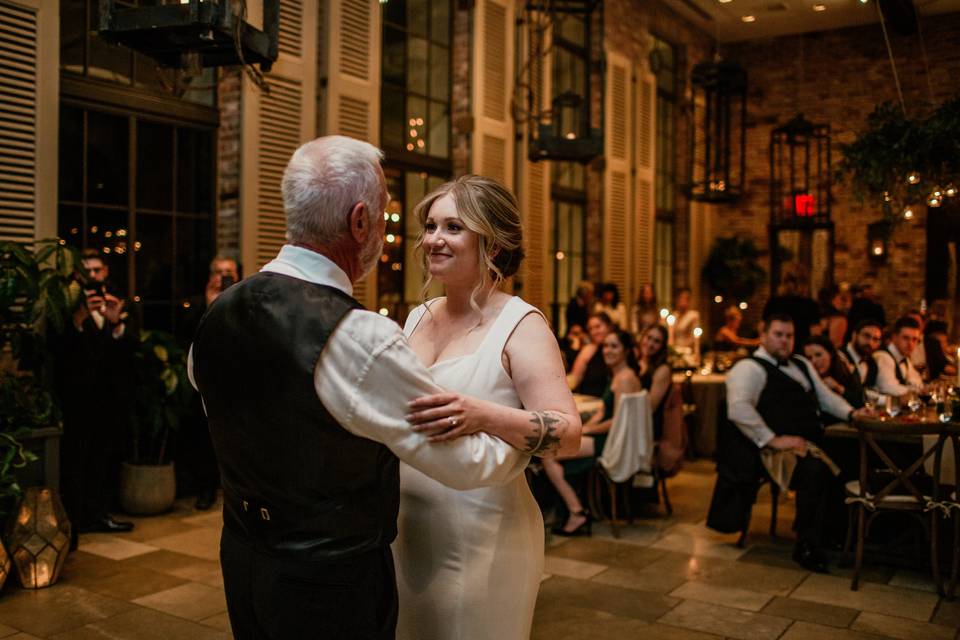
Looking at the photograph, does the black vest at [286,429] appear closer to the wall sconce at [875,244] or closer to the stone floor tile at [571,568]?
the stone floor tile at [571,568]

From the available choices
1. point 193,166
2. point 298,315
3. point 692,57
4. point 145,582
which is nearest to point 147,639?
point 145,582

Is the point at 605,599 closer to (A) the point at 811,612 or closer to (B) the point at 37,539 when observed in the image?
(A) the point at 811,612

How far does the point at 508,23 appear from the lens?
8961 mm

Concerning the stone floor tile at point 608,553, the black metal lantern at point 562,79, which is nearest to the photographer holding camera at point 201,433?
the stone floor tile at point 608,553

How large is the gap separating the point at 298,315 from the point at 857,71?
13515 mm

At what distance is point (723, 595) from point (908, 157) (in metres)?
2.84

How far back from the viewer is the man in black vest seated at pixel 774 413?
4797mm

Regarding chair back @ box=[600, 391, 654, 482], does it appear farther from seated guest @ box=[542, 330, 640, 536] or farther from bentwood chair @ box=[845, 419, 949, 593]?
bentwood chair @ box=[845, 419, 949, 593]

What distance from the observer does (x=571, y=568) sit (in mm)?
4594

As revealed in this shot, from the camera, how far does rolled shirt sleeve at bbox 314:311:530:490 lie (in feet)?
4.61

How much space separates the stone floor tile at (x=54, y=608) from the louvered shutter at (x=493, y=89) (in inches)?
208

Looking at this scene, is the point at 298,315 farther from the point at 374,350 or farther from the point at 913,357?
the point at 913,357

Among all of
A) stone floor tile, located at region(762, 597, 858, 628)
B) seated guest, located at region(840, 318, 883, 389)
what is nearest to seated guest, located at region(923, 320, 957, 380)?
seated guest, located at region(840, 318, 883, 389)

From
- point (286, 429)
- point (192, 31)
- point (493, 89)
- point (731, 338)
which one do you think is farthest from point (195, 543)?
point (731, 338)
